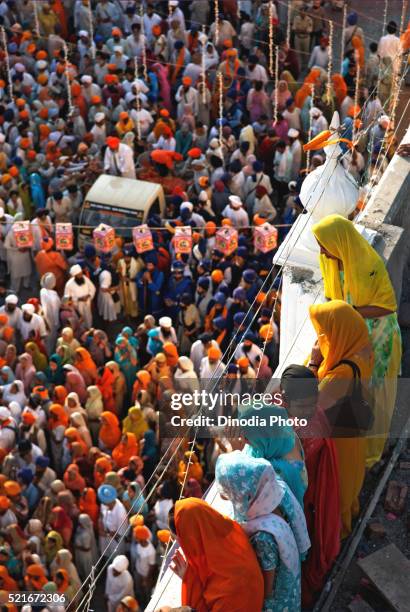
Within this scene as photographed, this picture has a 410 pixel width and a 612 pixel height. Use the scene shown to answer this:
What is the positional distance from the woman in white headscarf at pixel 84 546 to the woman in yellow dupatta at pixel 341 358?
4.16 m

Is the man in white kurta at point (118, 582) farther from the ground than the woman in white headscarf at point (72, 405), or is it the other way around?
the woman in white headscarf at point (72, 405)

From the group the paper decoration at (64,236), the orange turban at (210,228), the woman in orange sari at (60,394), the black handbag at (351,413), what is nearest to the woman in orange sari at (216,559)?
the black handbag at (351,413)

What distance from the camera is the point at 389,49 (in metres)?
15.2

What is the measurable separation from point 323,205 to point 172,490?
3.69 meters

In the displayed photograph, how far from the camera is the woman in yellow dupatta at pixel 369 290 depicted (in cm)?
596

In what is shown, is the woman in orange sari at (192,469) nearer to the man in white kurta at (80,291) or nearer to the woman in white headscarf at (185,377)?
the woman in white headscarf at (185,377)

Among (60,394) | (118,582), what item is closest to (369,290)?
(118,582)

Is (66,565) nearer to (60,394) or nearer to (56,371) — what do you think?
(60,394)

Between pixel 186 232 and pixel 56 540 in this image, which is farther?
pixel 186 232

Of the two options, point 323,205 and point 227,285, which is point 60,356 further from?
point 323,205

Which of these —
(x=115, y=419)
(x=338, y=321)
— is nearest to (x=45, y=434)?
(x=115, y=419)

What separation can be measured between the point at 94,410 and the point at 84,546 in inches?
61.4

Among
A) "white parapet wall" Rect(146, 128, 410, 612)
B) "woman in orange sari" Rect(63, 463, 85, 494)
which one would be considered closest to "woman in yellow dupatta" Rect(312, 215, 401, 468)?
"white parapet wall" Rect(146, 128, 410, 612)

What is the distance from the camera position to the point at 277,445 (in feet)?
16.7
